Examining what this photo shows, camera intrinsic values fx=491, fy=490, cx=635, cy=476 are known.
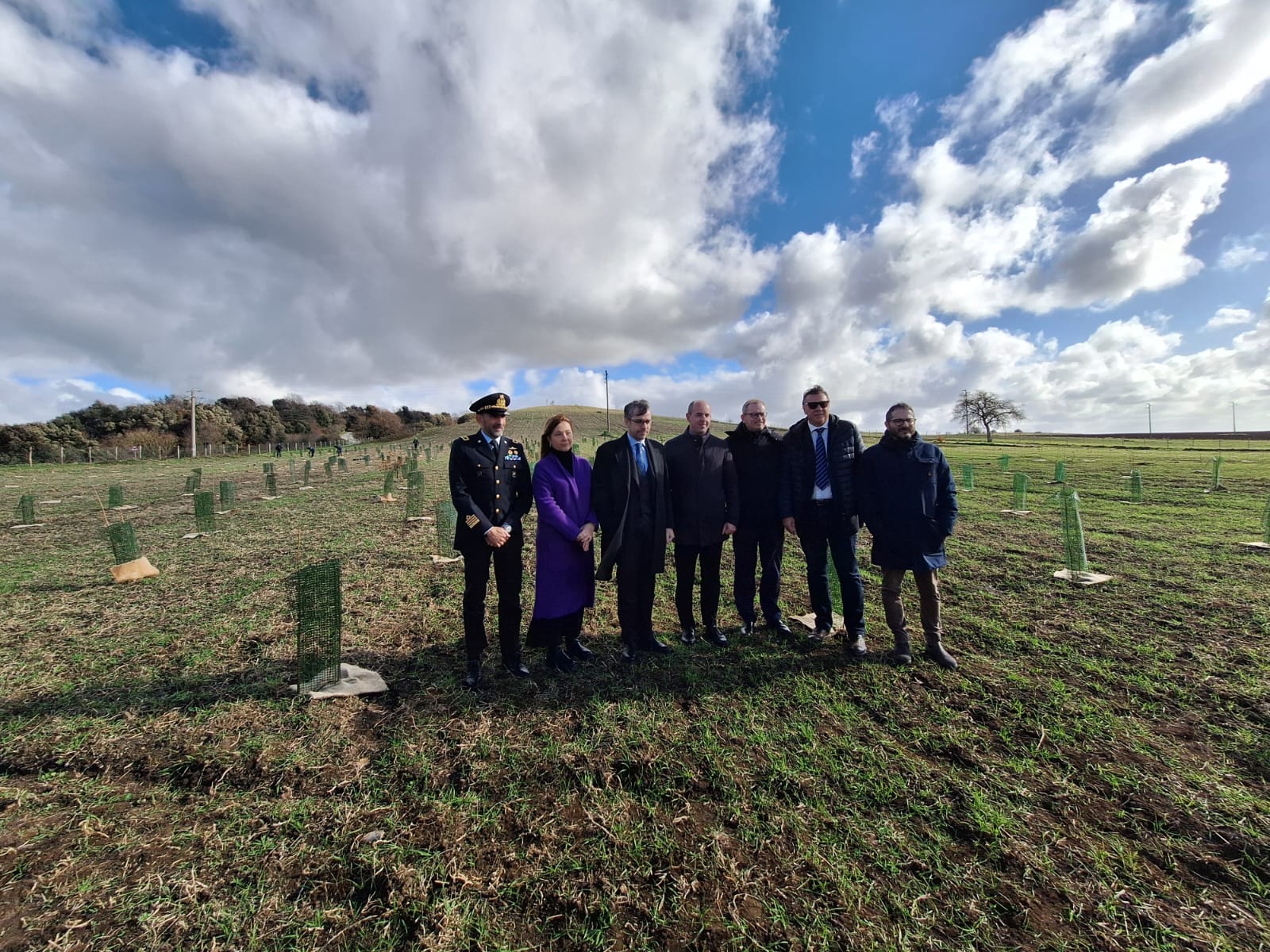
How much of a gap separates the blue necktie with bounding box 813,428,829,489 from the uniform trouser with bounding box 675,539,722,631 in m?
1.04

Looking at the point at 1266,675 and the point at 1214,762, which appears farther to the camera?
the point at 1266,675

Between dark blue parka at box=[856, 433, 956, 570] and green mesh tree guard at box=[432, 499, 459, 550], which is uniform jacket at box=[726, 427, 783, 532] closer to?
dark blue parka at box=[856, 433, 956, 570]

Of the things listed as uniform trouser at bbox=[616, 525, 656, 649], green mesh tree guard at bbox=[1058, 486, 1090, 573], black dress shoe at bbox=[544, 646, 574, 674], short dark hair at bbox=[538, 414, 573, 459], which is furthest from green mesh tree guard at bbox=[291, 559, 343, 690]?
green mesh tree guard at bbox=[1058, 486, 1090, 573]

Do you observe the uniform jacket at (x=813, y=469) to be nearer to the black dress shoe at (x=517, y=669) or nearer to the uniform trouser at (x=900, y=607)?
the uniform trouser at (x=900, y=607)

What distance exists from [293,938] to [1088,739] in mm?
4272

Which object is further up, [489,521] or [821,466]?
[821,466]

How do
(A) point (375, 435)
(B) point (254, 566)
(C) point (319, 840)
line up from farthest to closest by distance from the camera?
1. (A) point (375, 435)
2. (B) point (254, 566)
3. (C) point (319, 840)

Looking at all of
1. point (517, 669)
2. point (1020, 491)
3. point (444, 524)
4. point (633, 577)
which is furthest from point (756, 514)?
point (1020, 491)

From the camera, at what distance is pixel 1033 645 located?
4.32m

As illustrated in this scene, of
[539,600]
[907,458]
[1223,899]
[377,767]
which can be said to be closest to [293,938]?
[377,767]

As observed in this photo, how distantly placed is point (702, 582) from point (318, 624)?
315 cm

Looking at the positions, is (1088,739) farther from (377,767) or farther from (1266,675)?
(377,767)

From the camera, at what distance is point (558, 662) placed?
4062mm

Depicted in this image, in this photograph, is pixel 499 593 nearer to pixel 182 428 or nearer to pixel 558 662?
pixel 558 662
